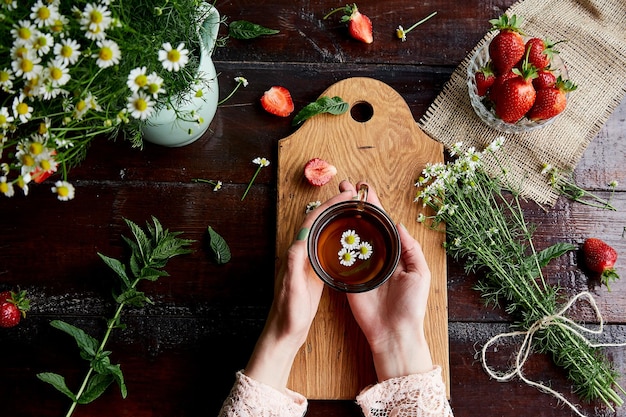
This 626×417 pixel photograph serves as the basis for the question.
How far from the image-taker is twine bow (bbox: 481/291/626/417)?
1380 mm

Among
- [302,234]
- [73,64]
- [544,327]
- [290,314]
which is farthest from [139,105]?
[544,327]

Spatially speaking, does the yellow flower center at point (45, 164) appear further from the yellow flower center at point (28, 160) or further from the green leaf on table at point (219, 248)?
the green leaf on table at point (219, 248)

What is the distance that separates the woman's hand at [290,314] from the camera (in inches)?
50.8

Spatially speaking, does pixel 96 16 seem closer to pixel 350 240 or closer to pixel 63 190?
pixel 63 190

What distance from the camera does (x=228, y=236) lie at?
4.83ft

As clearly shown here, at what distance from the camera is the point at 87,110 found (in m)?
0.95

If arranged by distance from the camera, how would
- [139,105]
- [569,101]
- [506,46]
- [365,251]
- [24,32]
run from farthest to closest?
[569,101]
[506,46]
[365,251]
[139,105]
[24,32]

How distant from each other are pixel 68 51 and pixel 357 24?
2.62ft

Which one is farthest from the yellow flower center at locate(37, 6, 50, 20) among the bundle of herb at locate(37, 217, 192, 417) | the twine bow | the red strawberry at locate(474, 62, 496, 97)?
the twine bow

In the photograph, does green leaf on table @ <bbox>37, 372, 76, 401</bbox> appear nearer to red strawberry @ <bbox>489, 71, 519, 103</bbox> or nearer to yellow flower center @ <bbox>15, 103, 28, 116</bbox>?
yellow flower center @ <bbox>15, 103, 28, 116</bbox>

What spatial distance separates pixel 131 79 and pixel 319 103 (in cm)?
57

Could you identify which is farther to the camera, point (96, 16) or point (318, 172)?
point (318, 172)

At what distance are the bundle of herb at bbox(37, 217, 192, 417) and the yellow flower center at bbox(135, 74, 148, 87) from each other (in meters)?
0.53

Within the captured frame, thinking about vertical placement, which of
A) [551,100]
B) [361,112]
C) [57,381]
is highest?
[551,100]
